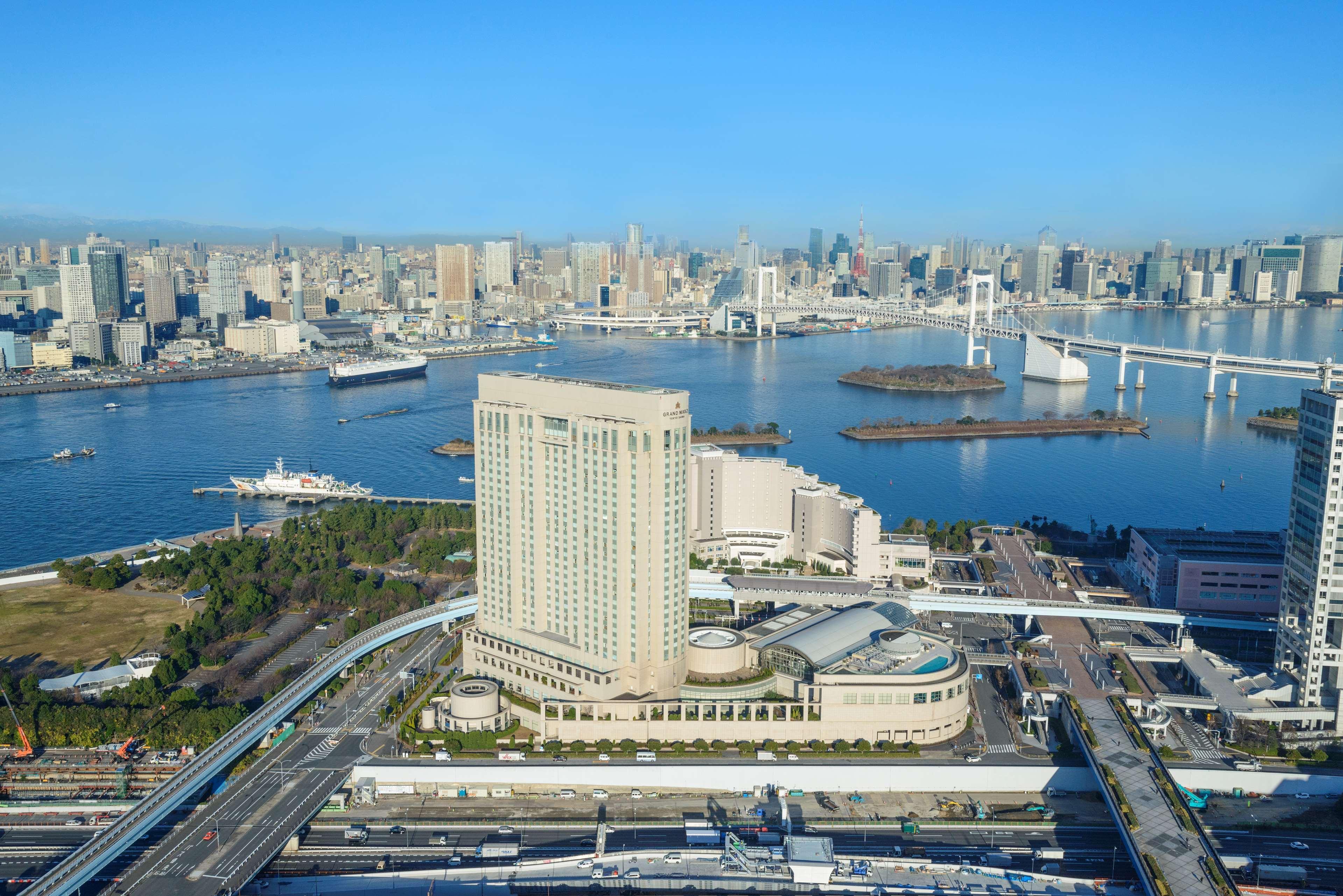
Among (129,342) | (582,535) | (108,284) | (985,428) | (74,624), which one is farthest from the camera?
(108,284)

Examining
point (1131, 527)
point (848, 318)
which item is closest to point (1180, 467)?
point (1131, 527)

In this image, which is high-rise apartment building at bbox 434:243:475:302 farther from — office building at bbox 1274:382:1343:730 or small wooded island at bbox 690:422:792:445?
office building at bbox 1274:382:1343:730

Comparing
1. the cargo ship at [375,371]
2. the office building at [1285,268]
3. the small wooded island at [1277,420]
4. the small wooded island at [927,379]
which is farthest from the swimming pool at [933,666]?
the office building at [1285,268]

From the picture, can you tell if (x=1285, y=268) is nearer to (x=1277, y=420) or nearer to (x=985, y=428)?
(x=1277, y=420)

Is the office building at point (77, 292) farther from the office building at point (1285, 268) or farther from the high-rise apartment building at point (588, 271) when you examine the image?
the office building at point (1285, 268)

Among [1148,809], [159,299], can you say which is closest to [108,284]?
[159,299]
